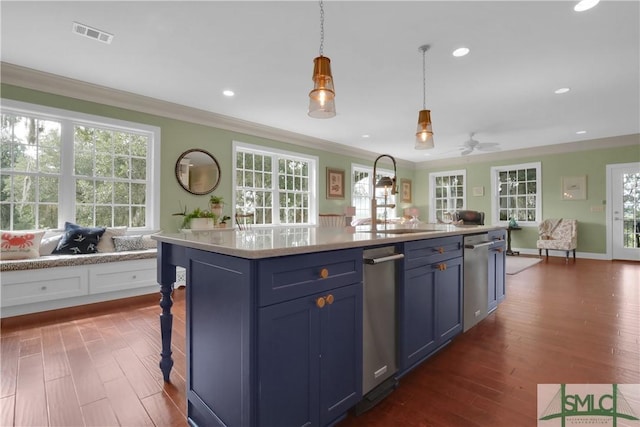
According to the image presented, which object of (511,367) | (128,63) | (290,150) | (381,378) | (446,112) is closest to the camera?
(381,378)

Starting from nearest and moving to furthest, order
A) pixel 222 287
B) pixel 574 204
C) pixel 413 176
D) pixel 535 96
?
1. pixel 222 287
2. pixel 535 96
3. pixel 574 204
4. pixel 413 176

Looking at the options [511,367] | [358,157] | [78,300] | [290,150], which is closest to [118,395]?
[78,300]

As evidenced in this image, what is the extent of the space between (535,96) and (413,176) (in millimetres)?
5392

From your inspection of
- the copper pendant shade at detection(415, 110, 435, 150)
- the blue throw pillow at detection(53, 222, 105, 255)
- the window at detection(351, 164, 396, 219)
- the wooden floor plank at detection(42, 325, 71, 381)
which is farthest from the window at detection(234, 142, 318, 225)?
the copper pendant shade at detection(415, 110, 435, 150)

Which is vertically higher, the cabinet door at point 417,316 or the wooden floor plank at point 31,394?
the cabinet door at point 417,316

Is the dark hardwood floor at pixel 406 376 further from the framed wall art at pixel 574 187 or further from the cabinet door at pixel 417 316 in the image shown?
the framed wall art at pixel 574 187

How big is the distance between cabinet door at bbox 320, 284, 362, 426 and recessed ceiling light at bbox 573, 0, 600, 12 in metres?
2.69

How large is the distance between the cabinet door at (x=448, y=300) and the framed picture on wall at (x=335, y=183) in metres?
4.67

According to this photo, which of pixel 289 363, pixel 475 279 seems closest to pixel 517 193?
pixel 475 279

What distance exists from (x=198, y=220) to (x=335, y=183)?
342cm

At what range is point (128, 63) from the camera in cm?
318

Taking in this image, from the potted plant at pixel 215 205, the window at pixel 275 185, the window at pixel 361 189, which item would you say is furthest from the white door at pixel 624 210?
the potted plant at pixel 215 205

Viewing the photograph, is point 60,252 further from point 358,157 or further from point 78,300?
point 358,157

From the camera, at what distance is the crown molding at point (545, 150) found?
6.31 meters
